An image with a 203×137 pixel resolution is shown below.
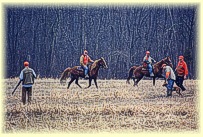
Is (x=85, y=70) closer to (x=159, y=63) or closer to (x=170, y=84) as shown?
A: (x=159, y=63)

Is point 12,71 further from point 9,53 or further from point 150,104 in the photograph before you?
point 150,104

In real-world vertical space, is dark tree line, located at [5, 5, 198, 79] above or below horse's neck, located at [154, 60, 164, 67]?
above

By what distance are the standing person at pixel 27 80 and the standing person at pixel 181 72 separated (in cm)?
173

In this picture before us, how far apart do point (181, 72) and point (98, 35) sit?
43.0 inches

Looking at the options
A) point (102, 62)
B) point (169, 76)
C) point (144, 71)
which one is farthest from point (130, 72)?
point (169, 76)

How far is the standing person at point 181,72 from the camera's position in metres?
4.79

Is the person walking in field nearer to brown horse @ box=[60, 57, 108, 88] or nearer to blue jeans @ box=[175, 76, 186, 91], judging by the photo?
brown horse @ box=[60, 57, 108, 88]

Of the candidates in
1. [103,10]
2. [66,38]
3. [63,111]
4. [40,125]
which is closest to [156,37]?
[103,10]

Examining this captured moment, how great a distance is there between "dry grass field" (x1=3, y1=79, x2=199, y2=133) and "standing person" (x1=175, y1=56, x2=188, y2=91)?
67 mm

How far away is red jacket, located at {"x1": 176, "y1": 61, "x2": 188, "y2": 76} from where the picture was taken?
15.7 ft

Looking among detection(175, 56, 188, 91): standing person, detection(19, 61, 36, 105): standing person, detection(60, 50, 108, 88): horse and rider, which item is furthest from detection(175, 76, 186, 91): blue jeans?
detection(19, 61, 36, 105): standing person

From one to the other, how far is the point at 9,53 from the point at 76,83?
0.88 metres

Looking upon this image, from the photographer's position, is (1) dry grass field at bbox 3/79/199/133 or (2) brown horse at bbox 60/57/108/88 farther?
(2) brown horse at bbox 60/57/108/88

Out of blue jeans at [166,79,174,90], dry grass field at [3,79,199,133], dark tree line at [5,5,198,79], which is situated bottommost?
dry grass field at [3,79,199,133]
